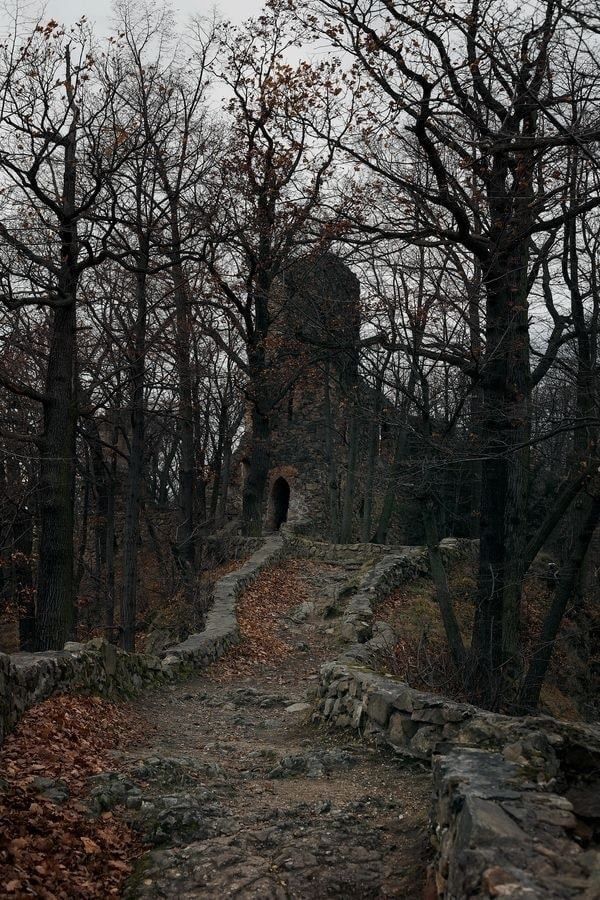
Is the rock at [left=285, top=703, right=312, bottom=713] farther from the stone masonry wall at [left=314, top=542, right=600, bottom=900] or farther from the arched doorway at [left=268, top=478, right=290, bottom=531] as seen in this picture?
the arched doorway at [left=268, top=478, right=290, bottom=531]

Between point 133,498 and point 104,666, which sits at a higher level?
point 133,498

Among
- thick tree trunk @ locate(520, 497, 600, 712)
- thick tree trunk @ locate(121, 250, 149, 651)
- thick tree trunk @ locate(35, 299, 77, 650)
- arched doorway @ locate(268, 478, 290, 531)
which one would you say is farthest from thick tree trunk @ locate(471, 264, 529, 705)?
arched doorway @ locate(268, 478, 290, 531)

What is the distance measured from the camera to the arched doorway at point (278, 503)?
31688 mm

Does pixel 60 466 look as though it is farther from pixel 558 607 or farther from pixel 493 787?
pixel 493 787

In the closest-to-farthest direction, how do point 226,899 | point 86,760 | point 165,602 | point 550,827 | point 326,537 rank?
point 550,827 < point 226,899 < point 86,760 < point 165,602 < point 326,537

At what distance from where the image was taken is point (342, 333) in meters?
12.0

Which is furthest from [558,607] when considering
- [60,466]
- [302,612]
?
[60,466]

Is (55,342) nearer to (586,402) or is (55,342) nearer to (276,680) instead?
(276,680)

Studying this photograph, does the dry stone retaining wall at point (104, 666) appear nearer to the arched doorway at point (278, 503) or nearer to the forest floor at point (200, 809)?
the forest floor at point (200, 809)

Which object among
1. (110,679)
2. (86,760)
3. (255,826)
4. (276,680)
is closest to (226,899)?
(255,826)

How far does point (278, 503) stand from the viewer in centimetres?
3209

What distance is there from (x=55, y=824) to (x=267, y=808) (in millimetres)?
1634

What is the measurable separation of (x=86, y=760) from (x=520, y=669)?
6112mm

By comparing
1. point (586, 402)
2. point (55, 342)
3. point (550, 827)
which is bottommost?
point (550, 827)
